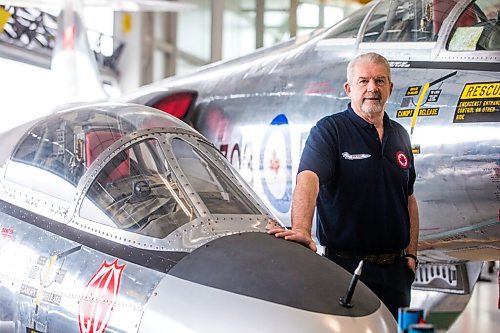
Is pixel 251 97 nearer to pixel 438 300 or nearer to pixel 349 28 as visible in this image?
pixel 349 28

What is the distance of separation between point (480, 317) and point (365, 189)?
6539 millimetres

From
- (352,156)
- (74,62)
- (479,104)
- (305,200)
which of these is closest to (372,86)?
(352,156)

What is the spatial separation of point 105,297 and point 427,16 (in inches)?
144

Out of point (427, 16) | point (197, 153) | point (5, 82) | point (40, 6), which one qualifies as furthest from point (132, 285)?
point (5, 82)

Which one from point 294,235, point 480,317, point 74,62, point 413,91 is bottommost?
point 480,317

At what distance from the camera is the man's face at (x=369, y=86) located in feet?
14.8

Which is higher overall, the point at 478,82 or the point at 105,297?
the point at 478,82

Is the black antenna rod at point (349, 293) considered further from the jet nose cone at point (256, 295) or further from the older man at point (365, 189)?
the older man at point (365, 189)

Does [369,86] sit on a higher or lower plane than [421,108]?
higher

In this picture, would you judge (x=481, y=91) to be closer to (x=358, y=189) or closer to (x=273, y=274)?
(x=358, y=189)

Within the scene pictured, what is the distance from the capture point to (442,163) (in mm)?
5617

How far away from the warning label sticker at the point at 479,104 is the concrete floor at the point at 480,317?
3.91m

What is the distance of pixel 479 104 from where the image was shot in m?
5.46

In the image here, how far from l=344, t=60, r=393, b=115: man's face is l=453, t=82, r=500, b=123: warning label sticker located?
1081 millimetres
